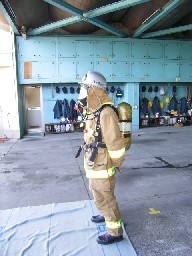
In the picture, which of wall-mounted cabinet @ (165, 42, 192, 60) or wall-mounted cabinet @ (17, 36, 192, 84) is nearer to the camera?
wall-mounted cabinet @ (17, 36, 192, 84)

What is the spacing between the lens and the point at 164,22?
8.52 m

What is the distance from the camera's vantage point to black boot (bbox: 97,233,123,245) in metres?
2.45

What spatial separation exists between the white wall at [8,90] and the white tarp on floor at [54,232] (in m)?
6.49

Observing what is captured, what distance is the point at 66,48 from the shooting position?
956 centimetres

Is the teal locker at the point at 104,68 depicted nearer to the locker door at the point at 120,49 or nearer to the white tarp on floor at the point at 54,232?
the locker door at the point at 120,49

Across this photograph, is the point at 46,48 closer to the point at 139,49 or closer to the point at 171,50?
the point at 139,49

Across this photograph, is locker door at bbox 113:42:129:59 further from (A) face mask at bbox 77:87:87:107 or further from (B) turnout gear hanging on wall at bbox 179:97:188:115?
(A) face mask at bbox 77:87:87:107

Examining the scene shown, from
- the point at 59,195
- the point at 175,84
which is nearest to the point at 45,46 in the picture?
the point at 175,84

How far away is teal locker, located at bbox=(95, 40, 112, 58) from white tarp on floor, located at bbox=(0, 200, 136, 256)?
782 centimetres

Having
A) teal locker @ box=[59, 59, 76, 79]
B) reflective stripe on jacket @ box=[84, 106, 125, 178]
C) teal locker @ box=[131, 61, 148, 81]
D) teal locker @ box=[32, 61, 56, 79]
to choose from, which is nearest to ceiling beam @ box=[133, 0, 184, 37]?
teal locker @ box=[131, 61, 148, 81]

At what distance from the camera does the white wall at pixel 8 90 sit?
8797 mm

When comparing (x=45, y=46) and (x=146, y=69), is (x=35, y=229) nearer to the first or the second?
(x=45, y=46)

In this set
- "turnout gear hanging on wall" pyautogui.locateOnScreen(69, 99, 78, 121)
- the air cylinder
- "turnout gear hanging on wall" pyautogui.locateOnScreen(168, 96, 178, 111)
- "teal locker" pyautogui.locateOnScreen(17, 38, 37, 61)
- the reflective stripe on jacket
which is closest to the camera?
the reflective stripe on jacket

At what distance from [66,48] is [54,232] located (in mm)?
8377
